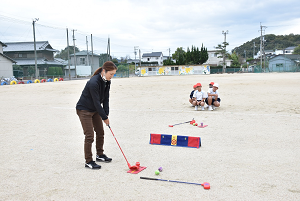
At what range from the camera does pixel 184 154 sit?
450cm

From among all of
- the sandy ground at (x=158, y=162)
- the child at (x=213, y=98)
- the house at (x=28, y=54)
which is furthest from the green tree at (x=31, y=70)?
the child at (x=213, y=98)

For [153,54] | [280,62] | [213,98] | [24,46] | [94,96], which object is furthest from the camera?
[153,54]

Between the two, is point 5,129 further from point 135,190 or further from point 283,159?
point 283,159

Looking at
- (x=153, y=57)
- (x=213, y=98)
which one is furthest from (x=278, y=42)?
(x=213, y=98)

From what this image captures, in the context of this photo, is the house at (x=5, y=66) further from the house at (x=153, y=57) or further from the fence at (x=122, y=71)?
the house at (x=153, y=57)

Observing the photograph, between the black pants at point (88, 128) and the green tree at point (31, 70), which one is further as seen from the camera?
the green tree at point (31, 70)

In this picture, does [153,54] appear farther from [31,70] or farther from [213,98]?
[213,98]

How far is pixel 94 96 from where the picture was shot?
3781 millimetres

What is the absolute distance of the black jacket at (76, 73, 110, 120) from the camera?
378 cm

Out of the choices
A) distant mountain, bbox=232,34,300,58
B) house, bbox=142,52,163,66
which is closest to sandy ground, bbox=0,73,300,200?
house, bbox=142,52,163,66

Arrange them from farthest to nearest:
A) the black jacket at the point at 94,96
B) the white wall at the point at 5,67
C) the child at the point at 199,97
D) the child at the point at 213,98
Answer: the white wall at the point at 5,67, the child at the point at 199,97, the child at the point at 213,98, the black jacket at the point at 94,96

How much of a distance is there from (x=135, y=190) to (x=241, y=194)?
49.9 inches

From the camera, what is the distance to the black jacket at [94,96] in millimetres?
3782

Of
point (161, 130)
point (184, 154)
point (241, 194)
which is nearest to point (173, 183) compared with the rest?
point (241, 194)
